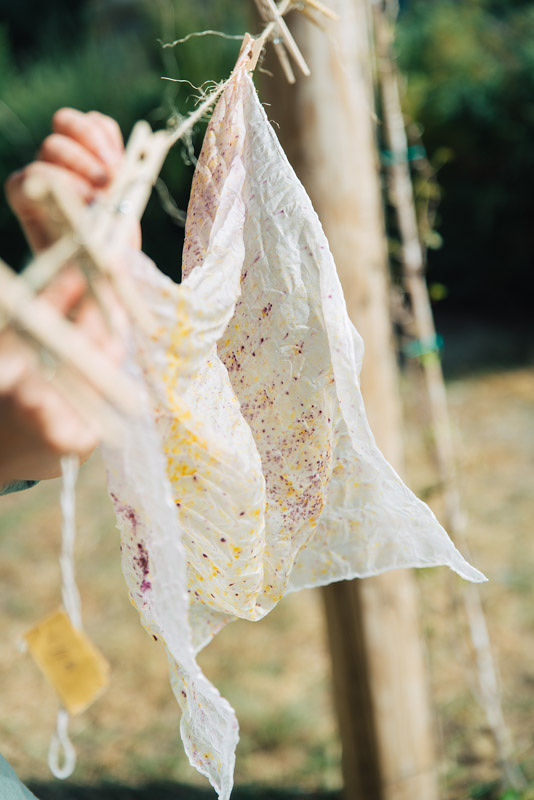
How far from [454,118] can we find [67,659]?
190 inches

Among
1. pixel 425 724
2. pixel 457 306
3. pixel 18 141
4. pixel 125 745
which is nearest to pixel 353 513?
pixel 425 724

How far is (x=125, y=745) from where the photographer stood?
6.59ft

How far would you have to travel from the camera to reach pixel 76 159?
56 cm

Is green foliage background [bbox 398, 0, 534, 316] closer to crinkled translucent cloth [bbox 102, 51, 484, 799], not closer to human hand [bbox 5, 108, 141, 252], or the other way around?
crinkled translucent cloth [bbox 102, 51, 484, 799]

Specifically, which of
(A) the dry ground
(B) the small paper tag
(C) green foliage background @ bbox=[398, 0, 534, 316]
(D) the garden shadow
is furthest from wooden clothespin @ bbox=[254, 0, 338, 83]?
(C) green foliage background @ bbox=[398, 0, 534, 316]

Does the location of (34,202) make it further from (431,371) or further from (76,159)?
(431,371)

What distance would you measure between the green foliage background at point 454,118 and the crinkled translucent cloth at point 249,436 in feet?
13.0

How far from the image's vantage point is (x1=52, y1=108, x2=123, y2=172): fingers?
57cm

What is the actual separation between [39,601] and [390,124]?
6.40 feet

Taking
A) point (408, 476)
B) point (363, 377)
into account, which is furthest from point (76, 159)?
point (408, 476)

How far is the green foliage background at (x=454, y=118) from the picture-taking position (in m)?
4.88

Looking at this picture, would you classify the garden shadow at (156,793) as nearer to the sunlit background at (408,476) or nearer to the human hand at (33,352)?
the sunlit background at (408,476)

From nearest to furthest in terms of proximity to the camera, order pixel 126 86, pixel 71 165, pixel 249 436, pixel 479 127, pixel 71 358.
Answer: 1. pixel 71 358
2. pixel 71 165
3. pixel 249 436
4. pixel 479 127
5. pixel 126 86

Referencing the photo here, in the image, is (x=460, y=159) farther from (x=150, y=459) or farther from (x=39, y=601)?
(x=150, y=459)
